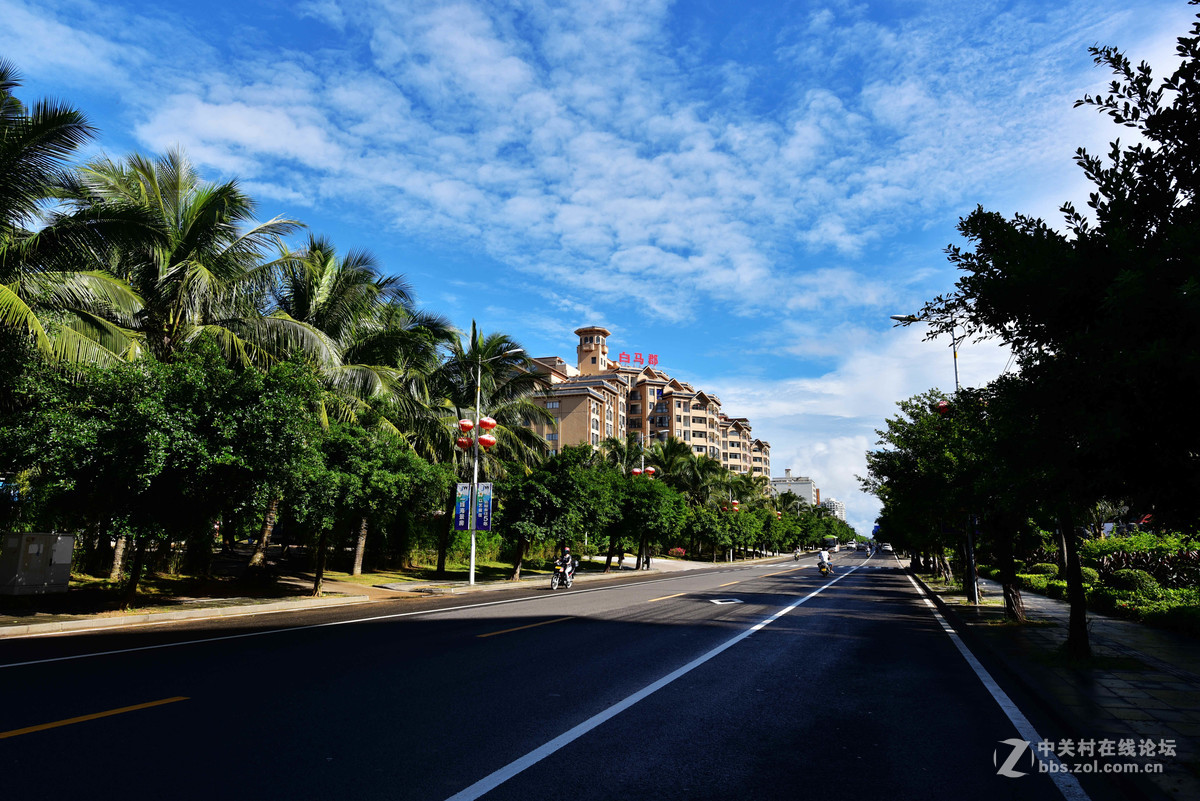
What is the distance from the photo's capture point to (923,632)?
14508 mm

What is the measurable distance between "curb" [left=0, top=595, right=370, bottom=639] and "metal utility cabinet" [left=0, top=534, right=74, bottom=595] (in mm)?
3907

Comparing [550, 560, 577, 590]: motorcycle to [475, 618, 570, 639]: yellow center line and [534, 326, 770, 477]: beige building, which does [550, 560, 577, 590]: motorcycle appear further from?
[534, 326, 770, 477]: beige building

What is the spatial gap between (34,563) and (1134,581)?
1124 inches

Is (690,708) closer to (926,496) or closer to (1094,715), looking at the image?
(1094,715)

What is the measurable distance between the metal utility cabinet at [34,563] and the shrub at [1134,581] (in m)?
28.0

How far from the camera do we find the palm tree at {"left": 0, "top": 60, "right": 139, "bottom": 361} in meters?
13.8

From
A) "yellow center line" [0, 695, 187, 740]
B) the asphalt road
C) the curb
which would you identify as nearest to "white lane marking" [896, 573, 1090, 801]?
the asphalt road

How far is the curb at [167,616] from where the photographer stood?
1231cm

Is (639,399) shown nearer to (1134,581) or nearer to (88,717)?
(1134,581)

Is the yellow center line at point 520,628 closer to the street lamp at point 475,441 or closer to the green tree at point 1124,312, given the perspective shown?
the green tree at point 1124,312

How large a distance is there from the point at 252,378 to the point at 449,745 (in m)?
12.1

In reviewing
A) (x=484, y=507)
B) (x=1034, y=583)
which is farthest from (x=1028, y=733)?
(x=484, y=507)

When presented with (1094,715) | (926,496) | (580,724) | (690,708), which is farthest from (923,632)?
(580,724)

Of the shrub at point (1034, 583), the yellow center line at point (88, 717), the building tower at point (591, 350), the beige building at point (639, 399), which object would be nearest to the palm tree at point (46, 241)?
the yellow center line at point (88, 717)
